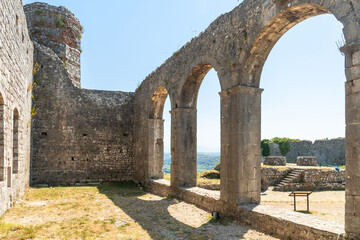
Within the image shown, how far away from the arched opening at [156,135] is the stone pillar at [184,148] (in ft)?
8.09

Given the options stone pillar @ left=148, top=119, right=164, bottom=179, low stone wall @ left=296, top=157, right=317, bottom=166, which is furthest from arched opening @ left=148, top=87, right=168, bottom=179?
low stone wall @ left=296, top=157, right=317, bottom=166

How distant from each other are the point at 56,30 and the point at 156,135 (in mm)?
8039

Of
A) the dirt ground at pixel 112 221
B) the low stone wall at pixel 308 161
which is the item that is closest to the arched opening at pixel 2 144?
the dirt ground at pixel 112 221

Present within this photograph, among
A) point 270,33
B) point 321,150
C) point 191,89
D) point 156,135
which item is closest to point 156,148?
point 156,135

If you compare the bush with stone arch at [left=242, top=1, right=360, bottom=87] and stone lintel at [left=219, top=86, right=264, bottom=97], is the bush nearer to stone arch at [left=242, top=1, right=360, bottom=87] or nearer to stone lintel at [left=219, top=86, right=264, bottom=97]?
stone lintel at [left=219, top=86, right=264, bottom=97]

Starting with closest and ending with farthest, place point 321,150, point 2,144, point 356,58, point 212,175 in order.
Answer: point 356,58 < point 2,144 < point 212,175 < point 321,150

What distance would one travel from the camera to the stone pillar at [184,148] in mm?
9289

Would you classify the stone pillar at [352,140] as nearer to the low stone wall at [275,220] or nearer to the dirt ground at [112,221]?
the low stone wall at [275,220]

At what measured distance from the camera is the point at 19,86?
27.3 feet

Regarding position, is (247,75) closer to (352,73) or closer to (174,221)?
(352,73)

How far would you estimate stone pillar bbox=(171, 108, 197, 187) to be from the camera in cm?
929

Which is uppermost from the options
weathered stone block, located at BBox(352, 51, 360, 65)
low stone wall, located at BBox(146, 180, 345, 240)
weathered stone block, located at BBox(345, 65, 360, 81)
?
weathered stone block, located at BBox(352, 51, 360, 65)

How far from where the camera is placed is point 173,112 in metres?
9.84

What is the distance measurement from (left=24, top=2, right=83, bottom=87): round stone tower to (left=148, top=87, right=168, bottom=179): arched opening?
186 inches
